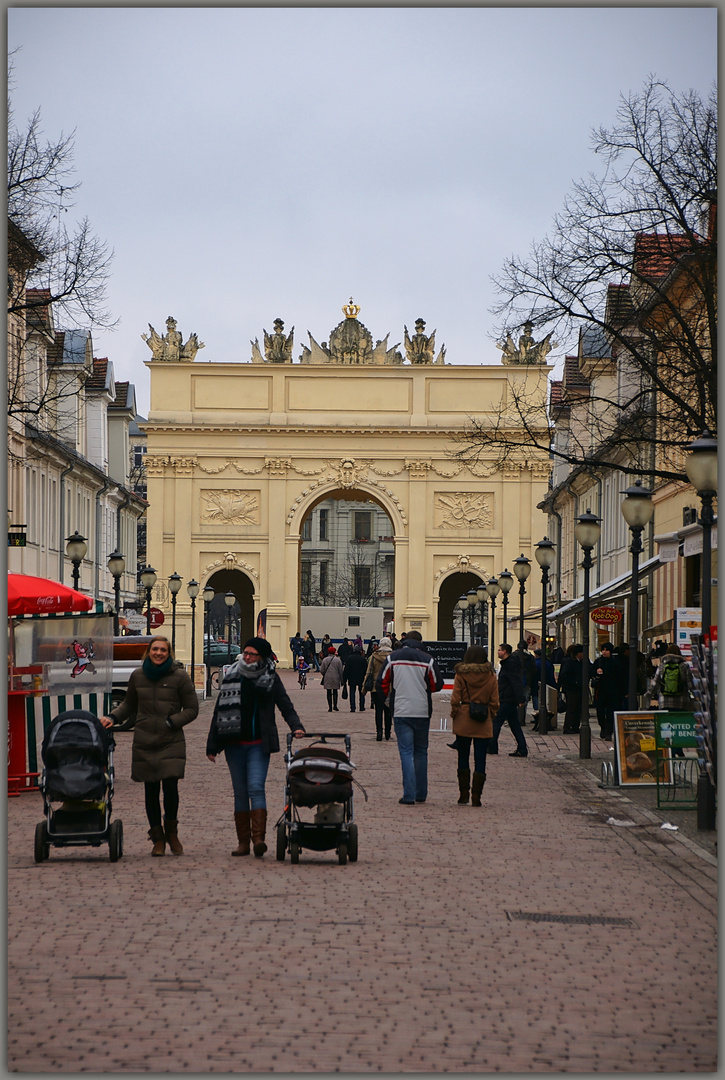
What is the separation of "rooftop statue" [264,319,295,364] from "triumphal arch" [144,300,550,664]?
5 cm

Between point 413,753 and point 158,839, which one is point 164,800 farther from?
point 413,753

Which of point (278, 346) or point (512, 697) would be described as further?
point (278, 346)

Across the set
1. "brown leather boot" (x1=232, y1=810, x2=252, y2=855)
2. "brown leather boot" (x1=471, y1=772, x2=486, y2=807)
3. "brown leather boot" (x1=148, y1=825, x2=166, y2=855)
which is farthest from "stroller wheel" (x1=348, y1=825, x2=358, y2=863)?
"brown leather boot" (x1=471, y1=772, x2=486, y2=807)

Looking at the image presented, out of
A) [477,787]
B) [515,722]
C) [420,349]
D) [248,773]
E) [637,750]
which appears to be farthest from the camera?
[420,349]

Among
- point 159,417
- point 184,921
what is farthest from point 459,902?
point 159,417

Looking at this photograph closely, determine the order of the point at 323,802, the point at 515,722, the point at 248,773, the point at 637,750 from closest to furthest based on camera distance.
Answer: the point at 323,802 → the point at 248,773 → the point at 637,750 → the point at 515,722

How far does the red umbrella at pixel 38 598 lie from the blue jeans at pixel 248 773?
23.1 feet

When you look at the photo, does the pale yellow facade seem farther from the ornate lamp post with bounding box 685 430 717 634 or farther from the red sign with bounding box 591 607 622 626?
the ornate lamp post with bounding box 685 430 717 634

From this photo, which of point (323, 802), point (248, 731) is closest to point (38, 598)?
point (248, 731)

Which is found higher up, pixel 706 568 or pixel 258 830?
pixel 706 568

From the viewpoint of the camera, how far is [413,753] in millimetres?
15523

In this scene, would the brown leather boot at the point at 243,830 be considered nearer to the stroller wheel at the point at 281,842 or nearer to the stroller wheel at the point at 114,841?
the stroller wheel at the point at 281,842

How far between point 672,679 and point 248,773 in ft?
31.8

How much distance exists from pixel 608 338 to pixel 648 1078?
58.1 ft
